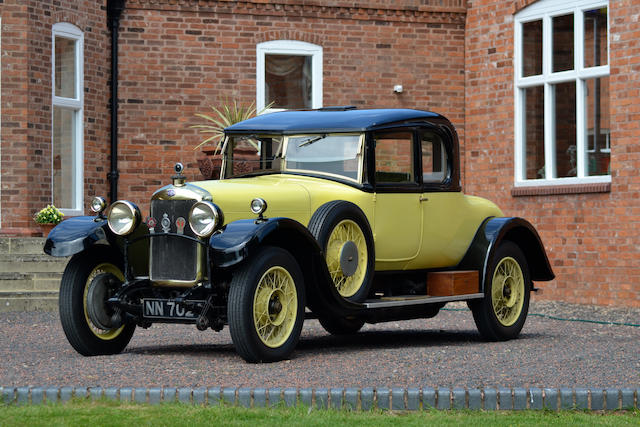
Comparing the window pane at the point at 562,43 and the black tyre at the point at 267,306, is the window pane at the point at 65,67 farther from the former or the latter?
the black tyre at the point at 267,306

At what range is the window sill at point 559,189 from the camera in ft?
46.7

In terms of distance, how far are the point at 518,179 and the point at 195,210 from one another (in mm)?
8709

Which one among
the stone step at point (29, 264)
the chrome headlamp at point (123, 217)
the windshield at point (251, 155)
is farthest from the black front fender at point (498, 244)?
the stone step at point (29, 264)

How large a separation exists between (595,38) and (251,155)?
6.97m

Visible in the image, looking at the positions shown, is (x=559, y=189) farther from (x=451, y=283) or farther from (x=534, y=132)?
(x=451, y=283)

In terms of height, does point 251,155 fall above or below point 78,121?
below

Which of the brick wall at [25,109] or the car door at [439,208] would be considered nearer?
the car door at [439,208]

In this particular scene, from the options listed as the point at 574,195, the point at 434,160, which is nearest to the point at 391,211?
the point at 434,160

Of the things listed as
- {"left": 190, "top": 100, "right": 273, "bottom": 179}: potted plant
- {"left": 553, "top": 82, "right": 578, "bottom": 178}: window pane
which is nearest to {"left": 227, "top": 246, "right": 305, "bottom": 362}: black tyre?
{"left": 190, "top": 100, "right": 273, "bottom": 179}: potted plant

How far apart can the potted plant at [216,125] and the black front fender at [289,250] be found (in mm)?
6227

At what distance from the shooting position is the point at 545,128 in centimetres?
1528

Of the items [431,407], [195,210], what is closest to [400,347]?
[195,210]

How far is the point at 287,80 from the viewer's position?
16.7 m

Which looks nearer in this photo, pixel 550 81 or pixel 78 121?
pixel 550 81
